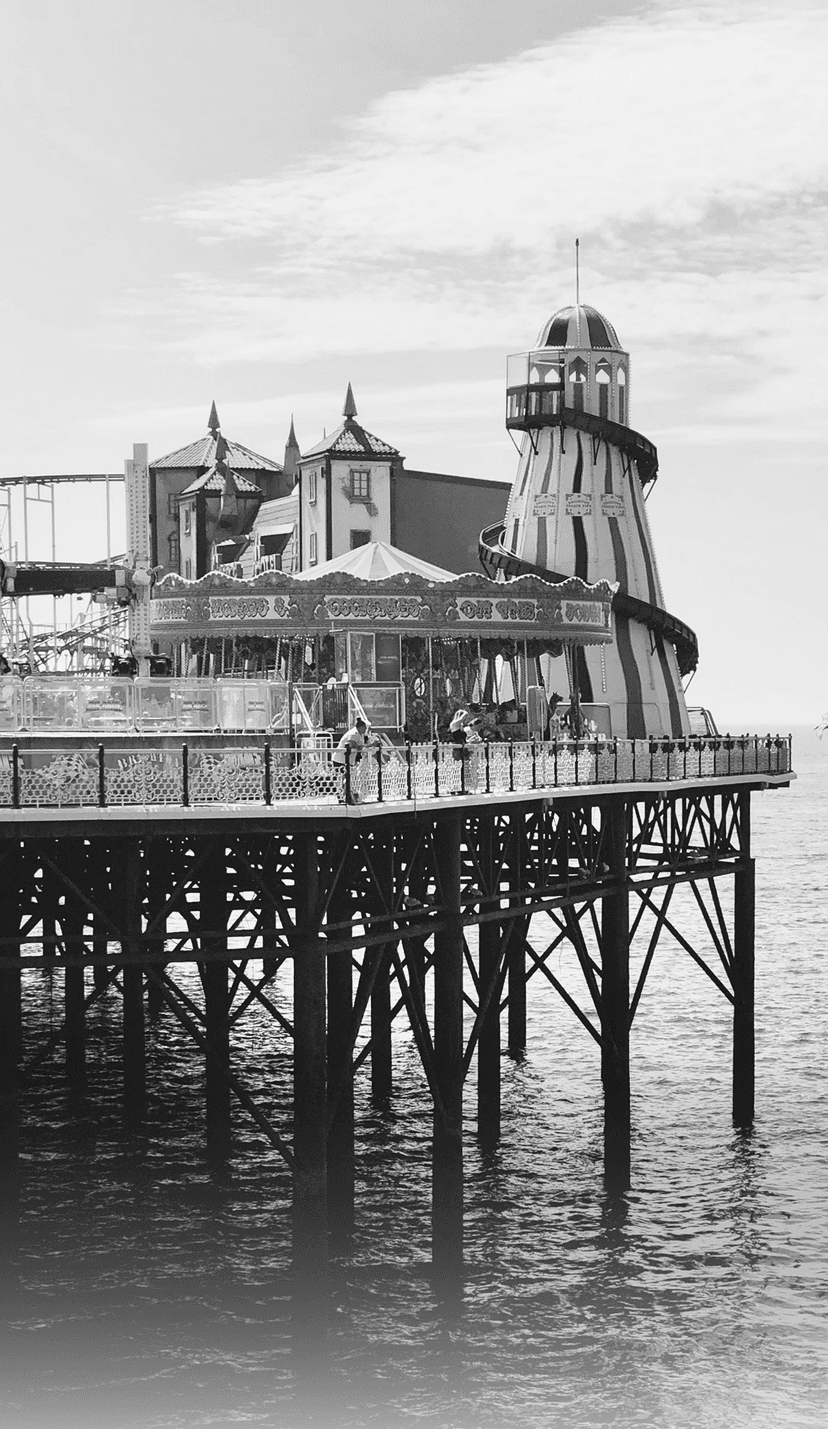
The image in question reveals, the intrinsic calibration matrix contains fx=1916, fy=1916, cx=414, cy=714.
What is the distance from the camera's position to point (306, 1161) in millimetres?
24844

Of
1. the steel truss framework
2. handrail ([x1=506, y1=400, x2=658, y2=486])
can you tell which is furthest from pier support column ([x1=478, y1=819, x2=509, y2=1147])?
handrail ([x1=506, y1=400, x2=658, y2=486])

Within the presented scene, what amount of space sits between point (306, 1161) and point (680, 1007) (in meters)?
31.8

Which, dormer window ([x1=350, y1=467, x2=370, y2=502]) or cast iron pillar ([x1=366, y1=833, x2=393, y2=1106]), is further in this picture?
dormer window ([x1=350, y1=467, x2=370, y2=502])

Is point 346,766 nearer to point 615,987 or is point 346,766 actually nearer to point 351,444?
point 615,987

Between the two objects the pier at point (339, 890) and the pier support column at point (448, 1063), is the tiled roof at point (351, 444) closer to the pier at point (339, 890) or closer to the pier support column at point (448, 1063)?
the pier at point (339, 890)

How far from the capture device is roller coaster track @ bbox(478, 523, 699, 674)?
156ft

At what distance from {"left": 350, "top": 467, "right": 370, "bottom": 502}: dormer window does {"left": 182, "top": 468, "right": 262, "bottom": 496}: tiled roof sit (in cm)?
1950

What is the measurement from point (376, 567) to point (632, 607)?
1174cm

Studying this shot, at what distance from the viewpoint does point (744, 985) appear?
4041 cm

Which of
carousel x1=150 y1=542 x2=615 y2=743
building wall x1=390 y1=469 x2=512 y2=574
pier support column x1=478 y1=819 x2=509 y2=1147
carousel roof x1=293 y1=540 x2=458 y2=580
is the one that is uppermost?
building wall x1=390 y1=469 x2=512 y2=574

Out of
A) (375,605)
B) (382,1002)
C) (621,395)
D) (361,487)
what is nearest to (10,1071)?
(382,1002)

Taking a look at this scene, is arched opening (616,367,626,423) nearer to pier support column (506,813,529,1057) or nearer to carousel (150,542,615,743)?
carousel (150,542,615,743)

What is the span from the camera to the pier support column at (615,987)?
116 ft

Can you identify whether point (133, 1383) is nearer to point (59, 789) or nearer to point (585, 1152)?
point (59, 789)
